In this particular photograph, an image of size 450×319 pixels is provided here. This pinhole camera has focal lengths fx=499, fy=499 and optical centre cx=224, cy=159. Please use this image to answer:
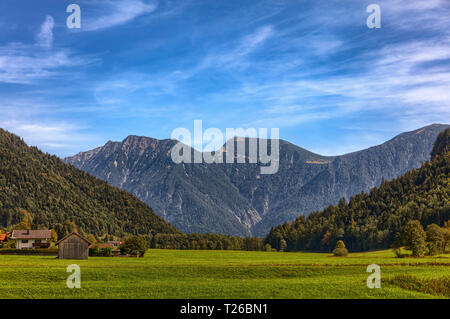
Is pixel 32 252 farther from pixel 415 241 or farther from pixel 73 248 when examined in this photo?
pixel 415 241

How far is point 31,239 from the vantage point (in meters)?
184

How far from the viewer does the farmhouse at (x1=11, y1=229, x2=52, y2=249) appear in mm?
181000

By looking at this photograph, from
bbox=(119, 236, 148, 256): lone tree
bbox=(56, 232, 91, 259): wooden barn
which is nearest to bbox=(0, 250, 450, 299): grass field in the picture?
bbox=(56, 232, 91, 259): wooden barn

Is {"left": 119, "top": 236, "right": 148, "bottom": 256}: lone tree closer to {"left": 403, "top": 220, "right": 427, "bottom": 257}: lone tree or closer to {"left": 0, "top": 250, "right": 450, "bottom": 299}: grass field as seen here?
{"left": 0, "top": 250, "right": 450, "bottom": 299}: grass field

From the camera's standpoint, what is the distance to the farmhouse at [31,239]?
181m

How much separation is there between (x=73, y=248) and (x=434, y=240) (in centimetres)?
10026

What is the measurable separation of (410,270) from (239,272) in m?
32.7

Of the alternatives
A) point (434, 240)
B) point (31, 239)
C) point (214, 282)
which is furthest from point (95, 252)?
point (434, 240)

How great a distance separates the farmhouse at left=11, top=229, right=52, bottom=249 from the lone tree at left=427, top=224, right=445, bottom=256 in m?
128

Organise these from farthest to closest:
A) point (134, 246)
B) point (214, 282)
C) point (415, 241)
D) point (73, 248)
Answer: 1. point (134, 246)
2. point (415, 241)
3. point (73, 248)
4. point (214, 282)
